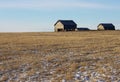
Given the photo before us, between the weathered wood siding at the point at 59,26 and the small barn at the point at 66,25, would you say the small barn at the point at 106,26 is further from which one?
the weathered wood siding at the point at 59,26

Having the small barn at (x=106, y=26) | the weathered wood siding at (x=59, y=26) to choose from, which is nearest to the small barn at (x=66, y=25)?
the weathered wood siding at (x=59, y=26)

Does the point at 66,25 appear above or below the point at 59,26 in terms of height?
above

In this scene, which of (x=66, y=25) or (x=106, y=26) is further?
(x=106, y=26)

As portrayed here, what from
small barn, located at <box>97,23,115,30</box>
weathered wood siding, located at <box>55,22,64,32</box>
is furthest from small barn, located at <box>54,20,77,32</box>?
small barn, located at <box>97,23,115,30</box>

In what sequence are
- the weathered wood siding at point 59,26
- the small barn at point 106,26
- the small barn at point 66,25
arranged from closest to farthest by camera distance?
the small barn at point 66,25 → the weathered wood siding at point 59,26 → the small barn at point 106,26

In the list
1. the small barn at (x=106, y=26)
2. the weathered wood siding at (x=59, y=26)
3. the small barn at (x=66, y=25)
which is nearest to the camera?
the small barn at (x=66, y=25)

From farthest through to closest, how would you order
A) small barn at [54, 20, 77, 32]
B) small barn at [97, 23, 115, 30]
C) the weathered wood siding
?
1. small barn at [97, 23, 115, 30]
2. the weathered wood siding
3. small barn at [54, 20, 77, 32]

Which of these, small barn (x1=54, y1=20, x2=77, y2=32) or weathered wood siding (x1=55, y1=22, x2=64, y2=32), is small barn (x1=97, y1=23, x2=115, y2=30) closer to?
small barn (x1=54, y1=20, x2=77, y2=32)

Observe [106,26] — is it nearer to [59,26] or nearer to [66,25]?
[66,25]

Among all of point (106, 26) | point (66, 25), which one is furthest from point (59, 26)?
point (106, 26)

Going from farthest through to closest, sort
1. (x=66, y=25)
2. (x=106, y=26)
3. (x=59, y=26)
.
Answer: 1. (x=106, y=26)
2. (x=59, y=26)
3. (x=66, y=25)

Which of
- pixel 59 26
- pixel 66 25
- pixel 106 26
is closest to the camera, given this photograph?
pixel 66 25

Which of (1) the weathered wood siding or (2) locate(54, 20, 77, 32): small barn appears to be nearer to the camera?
(2) locate(54, 20, 77, 32): small barn

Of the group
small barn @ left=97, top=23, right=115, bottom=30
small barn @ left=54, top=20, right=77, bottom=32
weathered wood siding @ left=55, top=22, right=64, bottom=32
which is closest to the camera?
small barn @ left=54, top=20, right=77, bottom=32
